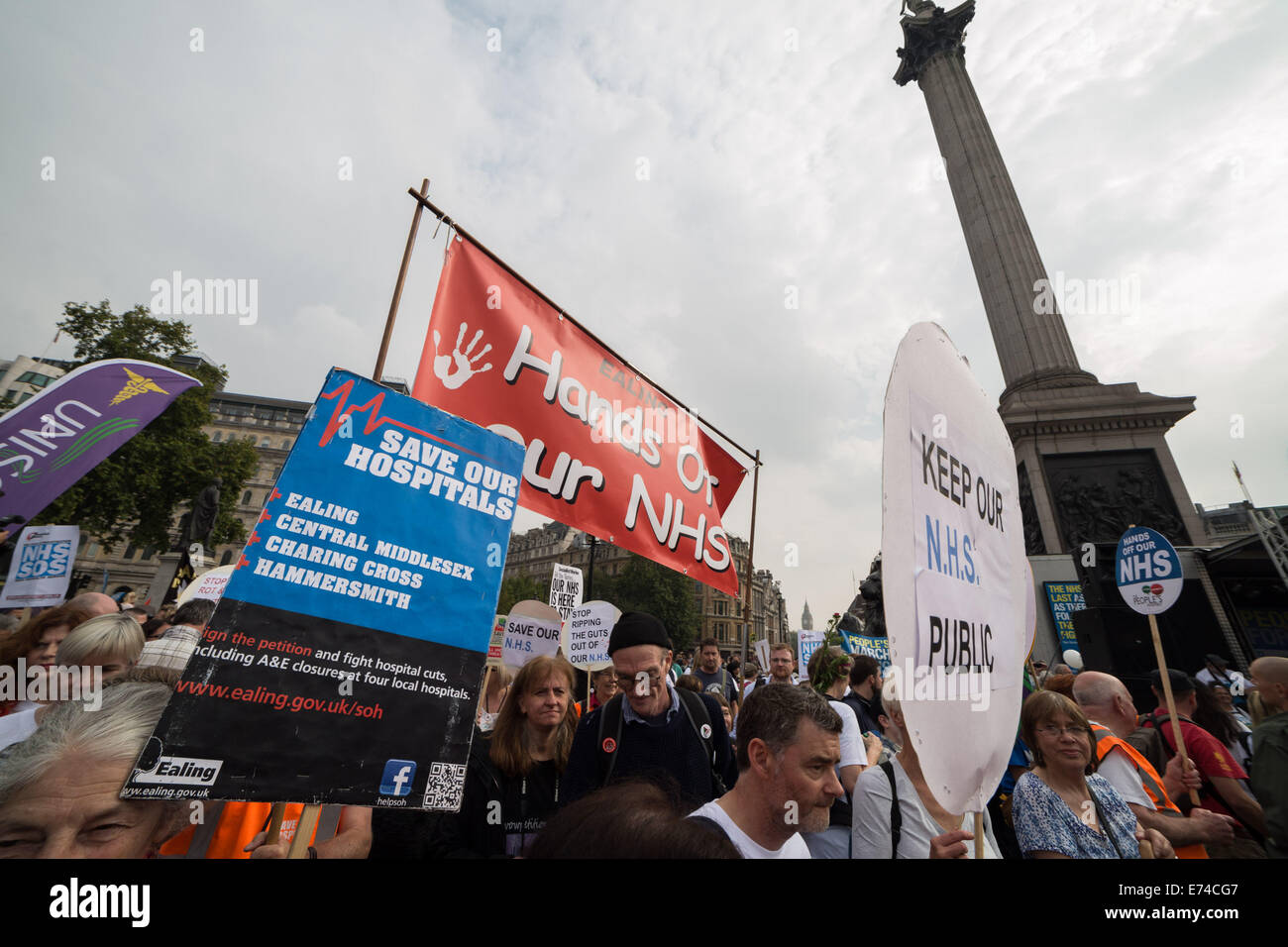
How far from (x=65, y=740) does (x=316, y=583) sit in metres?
0.69

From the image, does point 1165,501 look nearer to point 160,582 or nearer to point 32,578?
point 32,578

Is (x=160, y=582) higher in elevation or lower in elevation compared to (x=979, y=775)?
higher

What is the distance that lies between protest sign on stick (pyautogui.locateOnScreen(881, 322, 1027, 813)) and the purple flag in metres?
4.73

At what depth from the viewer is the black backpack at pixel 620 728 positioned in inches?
103

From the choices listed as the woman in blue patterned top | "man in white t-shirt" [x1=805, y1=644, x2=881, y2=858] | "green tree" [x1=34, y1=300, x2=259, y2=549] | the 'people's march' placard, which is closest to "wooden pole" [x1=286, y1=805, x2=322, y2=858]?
"man in white t-shirt" [x1=805, y1=644, x2=881, y2=858]

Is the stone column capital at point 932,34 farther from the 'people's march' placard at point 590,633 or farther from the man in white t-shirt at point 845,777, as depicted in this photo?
the man in white t-shirt at point 845,777

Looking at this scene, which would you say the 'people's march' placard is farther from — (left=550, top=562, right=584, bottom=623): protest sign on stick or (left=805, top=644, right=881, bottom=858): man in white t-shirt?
(left=805, top=644, right=881, bottom=858): man in white t-shirt

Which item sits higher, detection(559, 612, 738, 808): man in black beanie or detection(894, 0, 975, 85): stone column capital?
detection(894, 0, 975, 85): stone column capital

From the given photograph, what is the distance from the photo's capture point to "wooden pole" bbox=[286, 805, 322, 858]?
51.8 inches

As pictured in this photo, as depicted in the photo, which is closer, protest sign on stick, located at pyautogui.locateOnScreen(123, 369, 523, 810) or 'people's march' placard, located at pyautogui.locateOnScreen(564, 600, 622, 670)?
protest sign on stick, located at pyautogui.locateOnScreen(123, 369, 523, 810)

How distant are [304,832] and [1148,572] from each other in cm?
672

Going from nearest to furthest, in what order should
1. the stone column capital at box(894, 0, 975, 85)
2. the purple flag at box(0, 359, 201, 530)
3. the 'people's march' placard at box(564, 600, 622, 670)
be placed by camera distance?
1. the purple flag at box(0, 359, 201, 530)
2. the 'people's march' placard at box(564, 600, 622, 670)
3. the stone column capital at box(894, 0, 975, 85)
